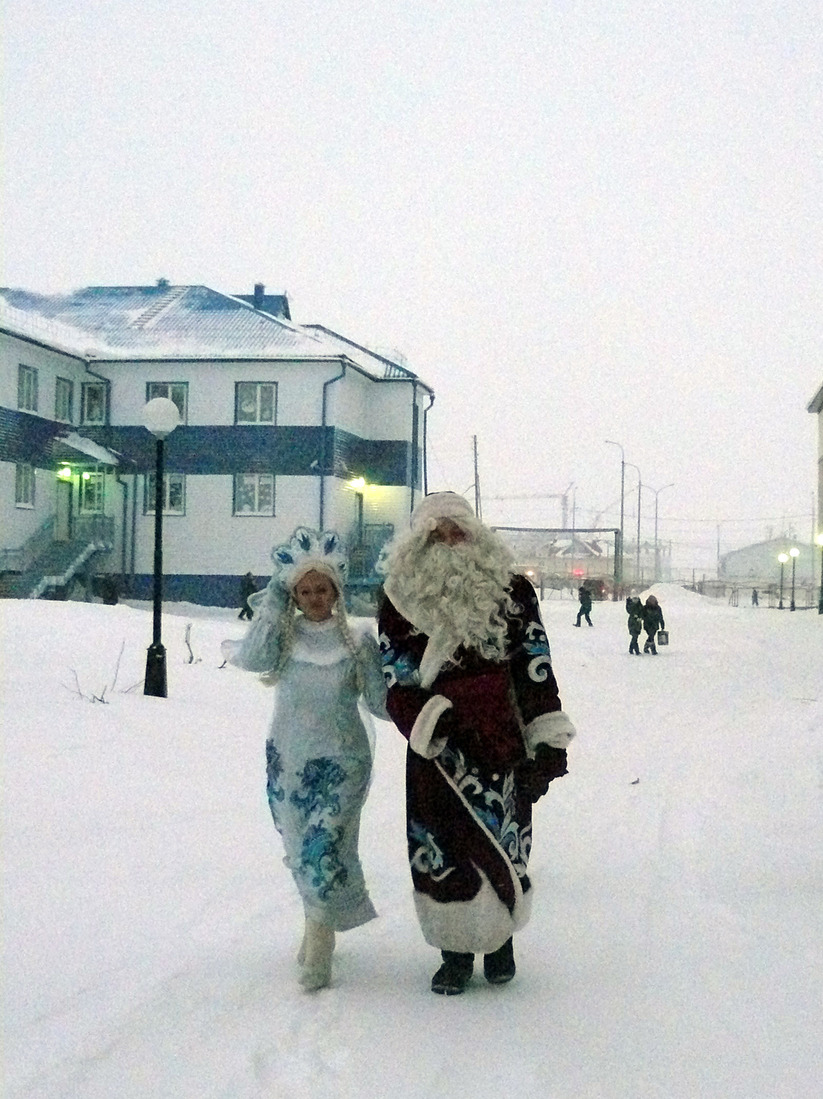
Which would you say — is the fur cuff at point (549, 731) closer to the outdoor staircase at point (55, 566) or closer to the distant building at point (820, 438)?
the outdoor staircase at point (55, 566)

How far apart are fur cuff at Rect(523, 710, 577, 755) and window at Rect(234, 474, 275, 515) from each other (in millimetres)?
30188

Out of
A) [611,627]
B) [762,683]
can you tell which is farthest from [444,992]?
[611,627]

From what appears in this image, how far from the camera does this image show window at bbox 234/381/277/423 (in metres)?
34.7

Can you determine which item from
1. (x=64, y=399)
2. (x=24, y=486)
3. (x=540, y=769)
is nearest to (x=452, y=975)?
(x=540, y=769)

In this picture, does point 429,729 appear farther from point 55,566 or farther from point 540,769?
point 55,566

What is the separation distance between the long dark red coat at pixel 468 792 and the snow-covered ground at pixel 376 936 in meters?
0.32

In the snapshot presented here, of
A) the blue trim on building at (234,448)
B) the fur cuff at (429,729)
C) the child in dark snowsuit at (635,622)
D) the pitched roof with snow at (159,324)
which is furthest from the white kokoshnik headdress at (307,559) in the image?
the blue trim on building at (234,448)

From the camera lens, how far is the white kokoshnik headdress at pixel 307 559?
493 centimetres

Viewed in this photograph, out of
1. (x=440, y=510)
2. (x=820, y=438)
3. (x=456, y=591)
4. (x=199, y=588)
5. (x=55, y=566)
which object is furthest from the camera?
(x=820, y=438)

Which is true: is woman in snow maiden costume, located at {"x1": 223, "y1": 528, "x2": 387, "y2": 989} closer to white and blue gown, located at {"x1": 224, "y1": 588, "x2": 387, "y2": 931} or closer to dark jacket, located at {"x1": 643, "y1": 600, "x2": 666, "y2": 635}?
white and blue gown, located at {"x1": 224, "y1": 588, "x2": 387, "y2": 931}

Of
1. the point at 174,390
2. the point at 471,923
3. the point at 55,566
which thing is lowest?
the point at 471,923

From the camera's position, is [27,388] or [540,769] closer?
[540,769]

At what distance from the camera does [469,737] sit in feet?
15.1

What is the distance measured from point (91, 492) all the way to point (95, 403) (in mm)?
2798
